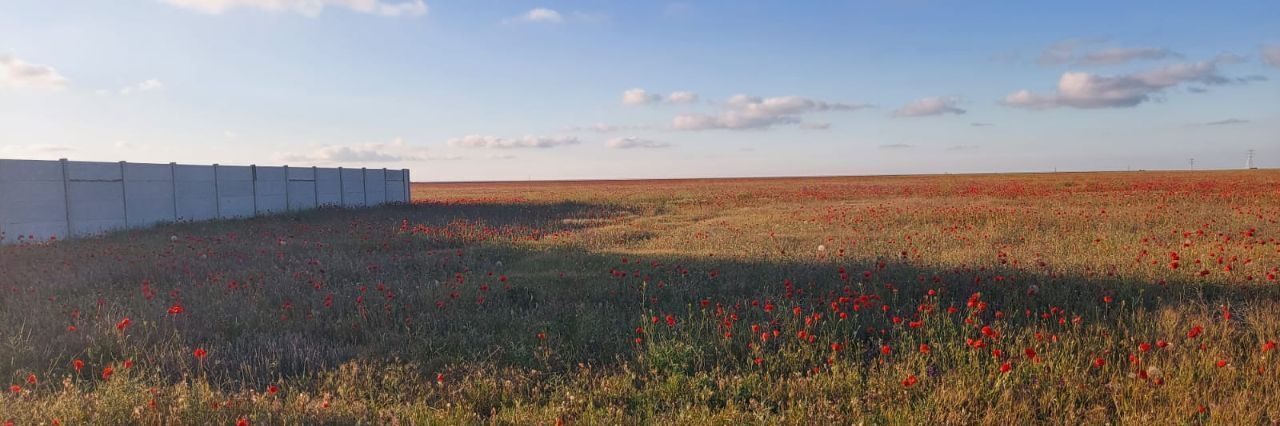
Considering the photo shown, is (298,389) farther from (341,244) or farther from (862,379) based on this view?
(341,244)

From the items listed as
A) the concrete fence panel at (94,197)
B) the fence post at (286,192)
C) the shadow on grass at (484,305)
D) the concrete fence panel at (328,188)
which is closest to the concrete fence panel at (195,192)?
the concrete fence panel at (94,197)

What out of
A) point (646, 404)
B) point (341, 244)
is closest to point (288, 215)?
point (341, 244)

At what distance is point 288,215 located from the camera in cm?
2116

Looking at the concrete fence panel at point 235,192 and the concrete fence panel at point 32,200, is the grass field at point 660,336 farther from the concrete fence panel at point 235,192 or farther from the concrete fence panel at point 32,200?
the concrete fence panel at point 235,192

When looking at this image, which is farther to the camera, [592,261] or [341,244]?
[341,244]

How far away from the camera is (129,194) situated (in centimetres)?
1725

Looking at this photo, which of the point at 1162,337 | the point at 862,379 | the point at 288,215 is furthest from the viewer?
the point at 288,215

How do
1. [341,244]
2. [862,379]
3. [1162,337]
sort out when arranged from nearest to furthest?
1. [862,379]
2. [1162,337]
3. [341,244]

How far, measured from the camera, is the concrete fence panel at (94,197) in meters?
15.9

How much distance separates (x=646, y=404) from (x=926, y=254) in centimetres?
662

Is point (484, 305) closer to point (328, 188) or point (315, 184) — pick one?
point (315, 184)

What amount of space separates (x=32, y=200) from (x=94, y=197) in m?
1.43

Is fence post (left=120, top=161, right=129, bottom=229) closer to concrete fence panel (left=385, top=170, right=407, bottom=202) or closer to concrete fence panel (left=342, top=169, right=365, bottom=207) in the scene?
concrete fence panel (left=342, top=169, right=365, bottom=207)

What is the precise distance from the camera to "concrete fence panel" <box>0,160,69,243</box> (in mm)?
14461
